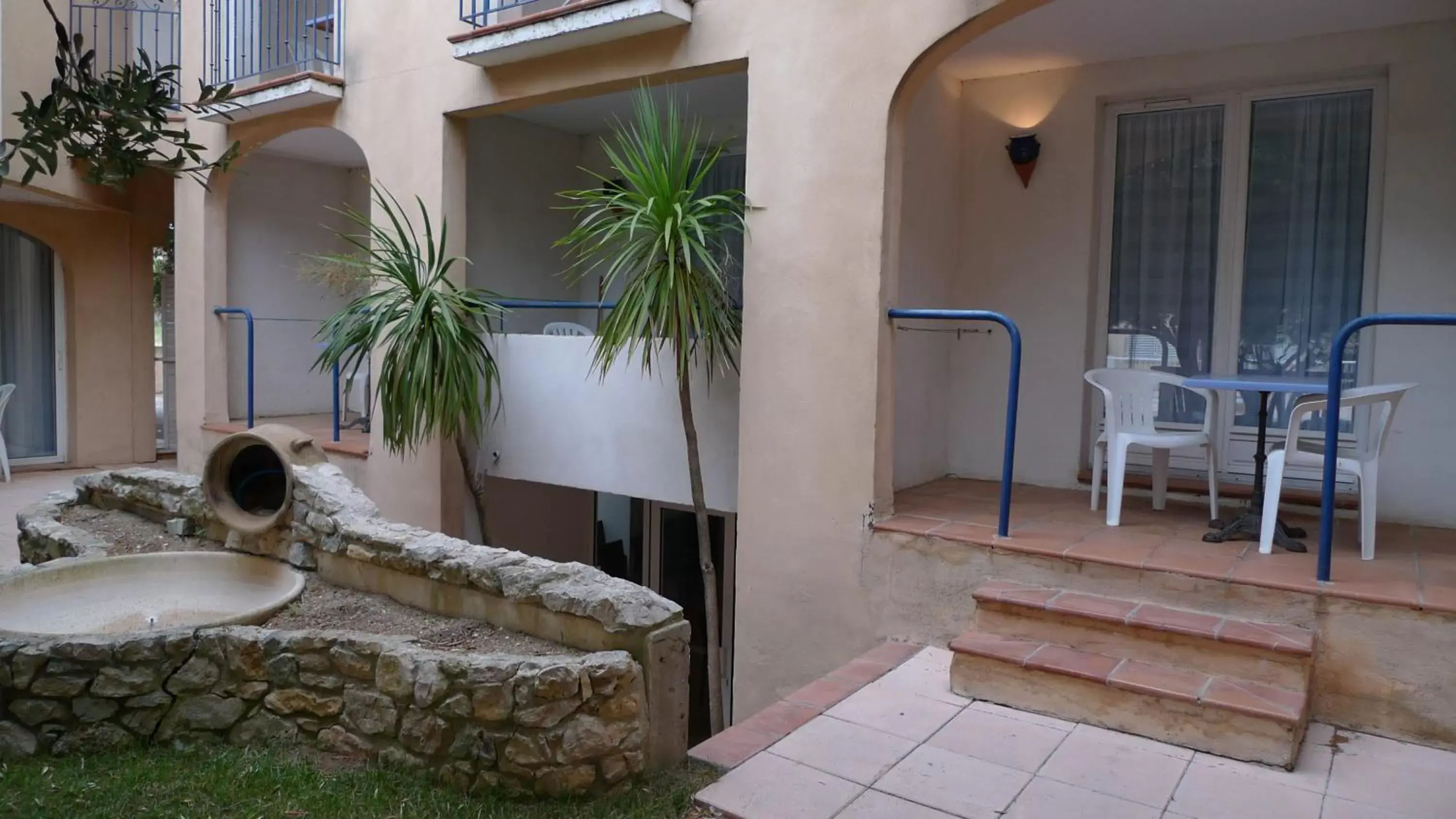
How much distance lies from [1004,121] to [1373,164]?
1.98 metres

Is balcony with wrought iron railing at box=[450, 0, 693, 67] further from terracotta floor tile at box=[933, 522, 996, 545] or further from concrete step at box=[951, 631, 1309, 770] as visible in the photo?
concrete step at box=[951, 631, 1309, 770]

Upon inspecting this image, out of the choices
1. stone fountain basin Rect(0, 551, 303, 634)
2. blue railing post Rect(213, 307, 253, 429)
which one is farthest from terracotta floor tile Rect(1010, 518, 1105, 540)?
blue railing post Rect(213, 307, 253, 429)

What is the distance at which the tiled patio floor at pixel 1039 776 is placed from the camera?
9.39ft

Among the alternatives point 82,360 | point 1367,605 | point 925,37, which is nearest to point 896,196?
point 925,37

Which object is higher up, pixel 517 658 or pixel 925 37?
pixel 925 37

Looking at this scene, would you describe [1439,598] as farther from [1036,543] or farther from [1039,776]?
[1039,776]

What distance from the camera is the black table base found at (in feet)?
13.9

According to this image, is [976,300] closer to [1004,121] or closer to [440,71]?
[1004,121]

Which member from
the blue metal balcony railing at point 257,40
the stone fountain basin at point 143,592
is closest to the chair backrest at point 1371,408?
the stone fountain basin at point 143,592

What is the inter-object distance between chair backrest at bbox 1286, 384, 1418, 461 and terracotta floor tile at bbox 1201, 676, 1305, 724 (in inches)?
44.8

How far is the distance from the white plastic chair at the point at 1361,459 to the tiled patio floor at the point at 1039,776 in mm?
904

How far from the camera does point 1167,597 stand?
3787 millimetres

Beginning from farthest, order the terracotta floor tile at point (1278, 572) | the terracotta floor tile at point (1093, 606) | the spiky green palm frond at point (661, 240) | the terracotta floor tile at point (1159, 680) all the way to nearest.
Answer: the spiky green palm frond at point (661, 240), the terracotta floor tile at point (1093, 606), the terracotta floor tile at point (1278, 572), the terracotta floor tile at point (1159, 680)

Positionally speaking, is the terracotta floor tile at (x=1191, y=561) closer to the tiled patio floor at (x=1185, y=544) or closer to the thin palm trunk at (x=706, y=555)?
the tiled patio floor at (x=1185, y=544)
